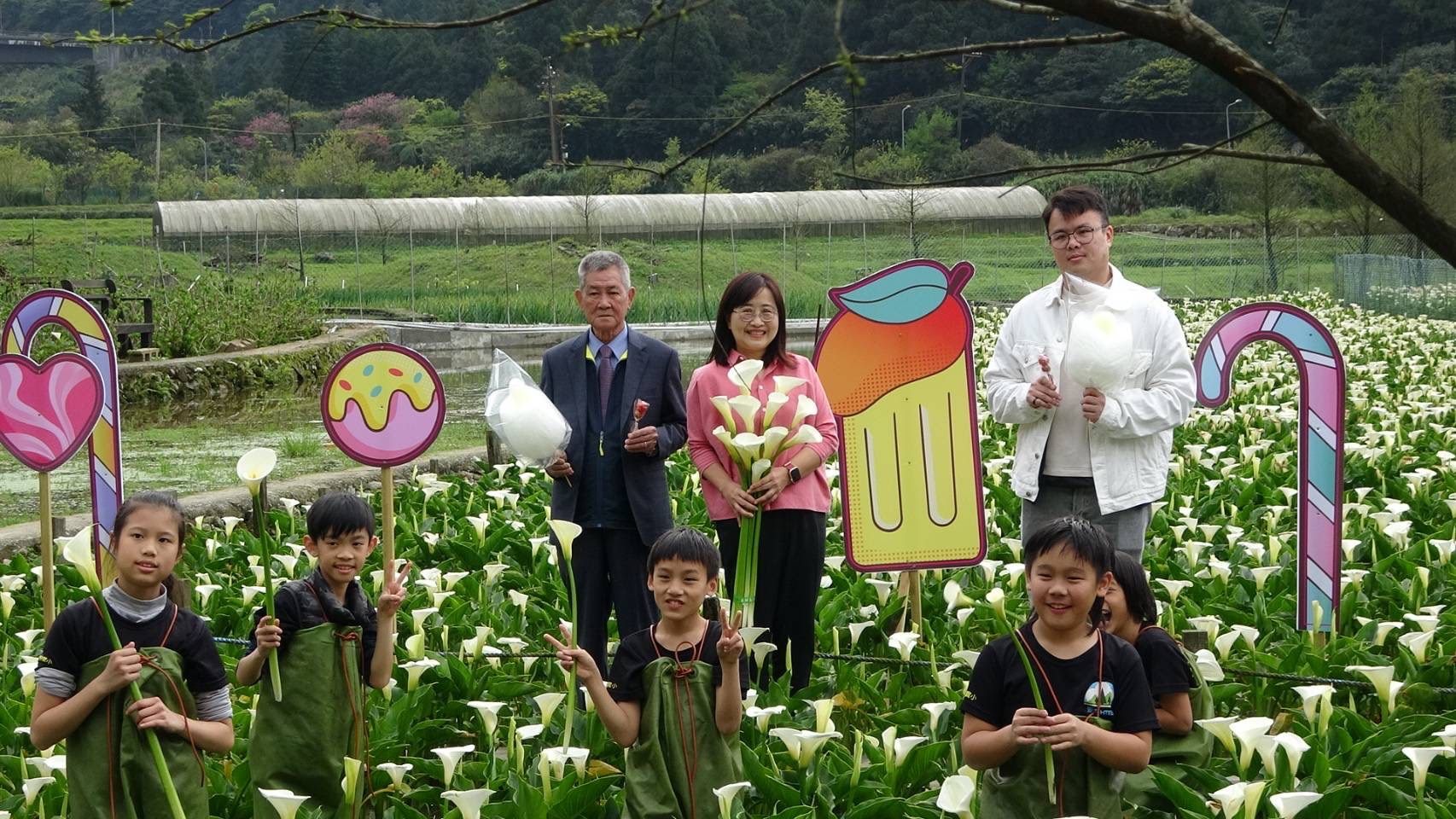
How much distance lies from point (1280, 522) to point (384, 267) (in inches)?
1110

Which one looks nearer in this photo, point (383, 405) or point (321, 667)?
point (321, 667)

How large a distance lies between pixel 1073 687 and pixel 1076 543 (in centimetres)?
31

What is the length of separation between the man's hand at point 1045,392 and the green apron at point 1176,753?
100 centimetres

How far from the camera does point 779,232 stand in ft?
122

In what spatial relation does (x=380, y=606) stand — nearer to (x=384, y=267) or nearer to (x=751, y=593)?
(x=751, y=593)

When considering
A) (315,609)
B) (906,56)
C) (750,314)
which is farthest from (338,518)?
(906,56)

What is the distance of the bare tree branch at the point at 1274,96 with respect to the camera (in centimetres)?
202

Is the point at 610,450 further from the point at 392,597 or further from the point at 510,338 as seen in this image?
the point at 510,338

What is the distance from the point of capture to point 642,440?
4949 mm

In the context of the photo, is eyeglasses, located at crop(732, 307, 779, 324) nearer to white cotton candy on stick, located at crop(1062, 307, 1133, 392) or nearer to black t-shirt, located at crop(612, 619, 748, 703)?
white cotton candy on stick, located at crop(1062, 307, 1133, 392)

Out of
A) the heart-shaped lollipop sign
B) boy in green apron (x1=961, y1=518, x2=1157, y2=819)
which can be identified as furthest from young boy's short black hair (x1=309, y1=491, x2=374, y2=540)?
the heart-shaped lollipop sign

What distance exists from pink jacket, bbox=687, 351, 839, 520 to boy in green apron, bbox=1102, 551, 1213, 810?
1.45 m

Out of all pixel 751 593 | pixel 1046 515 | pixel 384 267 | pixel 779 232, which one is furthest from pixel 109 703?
pixel 779 232

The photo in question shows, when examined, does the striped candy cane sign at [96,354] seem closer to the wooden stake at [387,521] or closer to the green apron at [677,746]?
the wooden stake at [387,521]
